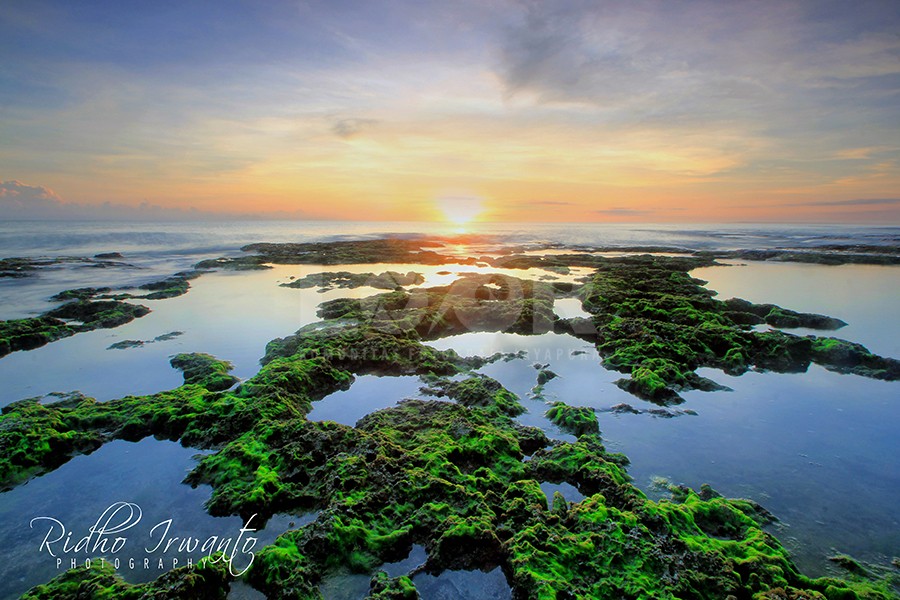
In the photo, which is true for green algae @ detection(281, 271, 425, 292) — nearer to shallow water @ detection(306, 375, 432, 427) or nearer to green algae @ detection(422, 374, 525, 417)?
shallow water @ detection(306, 375, 432, 427)

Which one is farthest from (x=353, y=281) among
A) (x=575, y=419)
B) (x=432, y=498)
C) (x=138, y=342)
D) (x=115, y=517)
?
(x=432, y=498)

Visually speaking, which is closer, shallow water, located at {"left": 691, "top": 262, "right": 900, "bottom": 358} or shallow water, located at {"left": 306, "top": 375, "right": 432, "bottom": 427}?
shallow water, located at {"left": 306, "top": 375, "right": 432, "bottom": 427}

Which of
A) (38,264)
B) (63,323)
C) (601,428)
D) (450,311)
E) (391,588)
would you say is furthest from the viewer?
(38,264)

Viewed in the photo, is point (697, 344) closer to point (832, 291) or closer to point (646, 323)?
point (646, 323)

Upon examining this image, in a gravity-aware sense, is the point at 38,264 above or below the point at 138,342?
above

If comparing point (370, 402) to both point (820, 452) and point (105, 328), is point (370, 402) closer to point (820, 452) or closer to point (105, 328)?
point (820, 452)

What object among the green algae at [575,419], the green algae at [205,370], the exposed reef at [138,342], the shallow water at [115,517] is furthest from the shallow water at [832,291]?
the exposed reef at [138,342]

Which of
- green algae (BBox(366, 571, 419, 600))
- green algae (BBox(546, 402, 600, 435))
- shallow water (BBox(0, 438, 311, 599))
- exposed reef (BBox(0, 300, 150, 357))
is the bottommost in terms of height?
shallow water (BBox(0, 438, 311, 599))

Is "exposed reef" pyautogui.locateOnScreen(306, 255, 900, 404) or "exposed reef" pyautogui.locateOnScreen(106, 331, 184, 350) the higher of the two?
"exposed reef" pyautogui.locateOnScreen(306, 255, 900, 404)

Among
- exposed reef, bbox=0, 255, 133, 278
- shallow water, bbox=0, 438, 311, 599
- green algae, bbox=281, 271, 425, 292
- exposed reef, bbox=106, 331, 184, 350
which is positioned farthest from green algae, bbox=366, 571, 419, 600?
exposed reef, bbox=0, 255, 133, 278

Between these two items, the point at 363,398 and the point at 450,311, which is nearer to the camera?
the point at 363,398

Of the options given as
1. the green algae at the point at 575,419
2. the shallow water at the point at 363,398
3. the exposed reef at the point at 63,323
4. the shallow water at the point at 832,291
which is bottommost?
the shallow water at the point at 363,398

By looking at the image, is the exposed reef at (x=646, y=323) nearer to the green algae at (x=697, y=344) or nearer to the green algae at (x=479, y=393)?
the green algae at (x=697, y=344)
